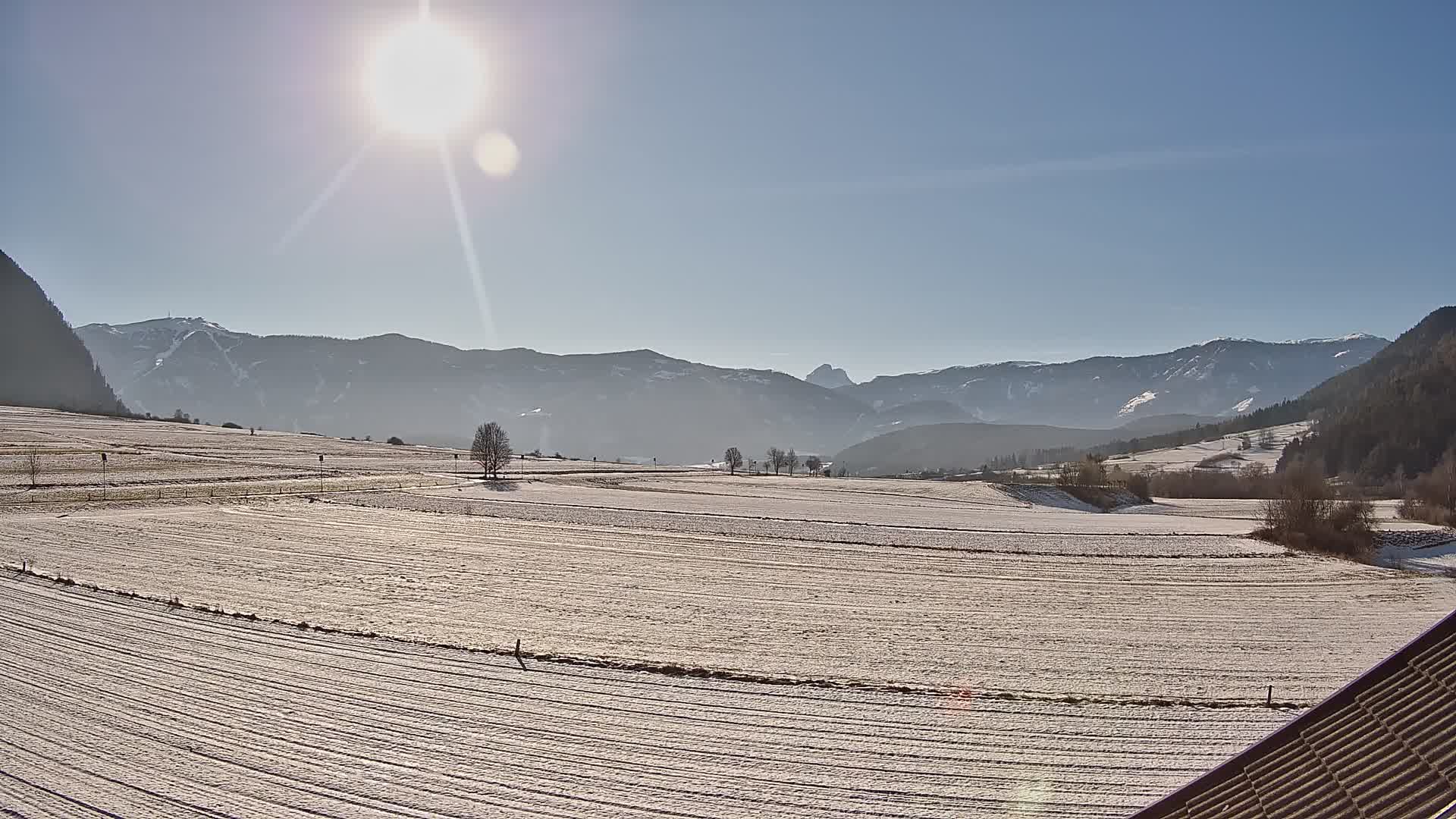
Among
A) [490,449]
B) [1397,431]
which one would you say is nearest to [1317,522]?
[490,449]

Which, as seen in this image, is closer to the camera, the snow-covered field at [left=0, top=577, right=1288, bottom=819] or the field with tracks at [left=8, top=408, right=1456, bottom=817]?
the snow-covered field at [left=0, top=577, right=1288, bottom=819]

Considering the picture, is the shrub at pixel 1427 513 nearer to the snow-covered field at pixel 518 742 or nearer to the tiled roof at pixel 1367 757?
the snow-covered field at pixel 518 742

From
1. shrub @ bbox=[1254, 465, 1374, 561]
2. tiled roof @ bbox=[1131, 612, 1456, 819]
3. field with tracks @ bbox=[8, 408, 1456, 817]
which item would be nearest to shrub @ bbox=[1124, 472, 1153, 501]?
shrub @ bbox=[1254, 465, 1374, 561]

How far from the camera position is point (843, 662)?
21.3 meters

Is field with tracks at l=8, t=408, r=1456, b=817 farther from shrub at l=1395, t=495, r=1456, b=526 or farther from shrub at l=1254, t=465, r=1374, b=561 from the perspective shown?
shrub at l=1395, t=495, r=1456, b=526

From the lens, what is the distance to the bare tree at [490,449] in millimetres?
96938

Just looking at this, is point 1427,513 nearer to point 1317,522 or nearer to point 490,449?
point 1317,522

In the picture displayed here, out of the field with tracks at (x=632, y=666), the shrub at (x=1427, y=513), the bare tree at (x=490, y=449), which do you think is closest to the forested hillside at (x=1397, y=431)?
the shrub at (x=1427, y=513)

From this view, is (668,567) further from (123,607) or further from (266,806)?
(266,806)

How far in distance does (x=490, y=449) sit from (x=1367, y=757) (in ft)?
323

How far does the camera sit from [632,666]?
66.8ft

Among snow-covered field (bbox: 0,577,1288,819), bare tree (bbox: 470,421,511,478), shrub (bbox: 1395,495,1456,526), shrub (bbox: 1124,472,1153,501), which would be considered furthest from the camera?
shrub (bbox: 1124,472,1153,501)

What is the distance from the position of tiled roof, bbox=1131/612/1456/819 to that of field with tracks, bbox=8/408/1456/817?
24.6 feet

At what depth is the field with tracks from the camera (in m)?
13.5
